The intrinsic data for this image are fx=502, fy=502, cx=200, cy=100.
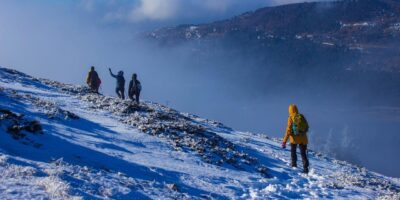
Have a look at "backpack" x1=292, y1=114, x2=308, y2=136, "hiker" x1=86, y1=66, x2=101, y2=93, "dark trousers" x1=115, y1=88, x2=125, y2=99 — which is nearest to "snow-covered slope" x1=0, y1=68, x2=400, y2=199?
"backpack" x1=292, y1=114, x2=308, y2=136

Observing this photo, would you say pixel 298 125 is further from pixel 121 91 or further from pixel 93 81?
pixel 93 81

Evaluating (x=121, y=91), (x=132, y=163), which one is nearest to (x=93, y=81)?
(x=121, y=91)

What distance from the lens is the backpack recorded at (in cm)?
2000

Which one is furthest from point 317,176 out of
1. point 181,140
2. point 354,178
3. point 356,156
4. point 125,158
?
point 356,156

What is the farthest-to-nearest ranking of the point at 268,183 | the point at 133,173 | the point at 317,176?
the point at 317,176 < the point at 268,183 < the point at 133,173

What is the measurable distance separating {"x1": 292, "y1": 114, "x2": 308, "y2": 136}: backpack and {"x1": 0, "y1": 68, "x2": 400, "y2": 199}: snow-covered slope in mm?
1707

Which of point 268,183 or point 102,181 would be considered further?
point 268,183

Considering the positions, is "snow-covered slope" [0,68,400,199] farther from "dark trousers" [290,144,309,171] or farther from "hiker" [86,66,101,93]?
"hiker" [86,66,101,93]

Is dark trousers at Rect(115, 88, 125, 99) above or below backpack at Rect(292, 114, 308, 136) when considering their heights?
above

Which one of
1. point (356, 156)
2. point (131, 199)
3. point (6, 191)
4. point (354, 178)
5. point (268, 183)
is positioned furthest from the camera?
point (356, 156)

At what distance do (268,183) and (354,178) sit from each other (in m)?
5.97

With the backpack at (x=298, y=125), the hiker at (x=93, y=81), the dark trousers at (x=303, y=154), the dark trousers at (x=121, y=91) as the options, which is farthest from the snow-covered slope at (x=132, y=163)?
the hiker at (x=93, y=81)

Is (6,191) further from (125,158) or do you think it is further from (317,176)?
(317,176)

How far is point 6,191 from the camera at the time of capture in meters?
10.3
